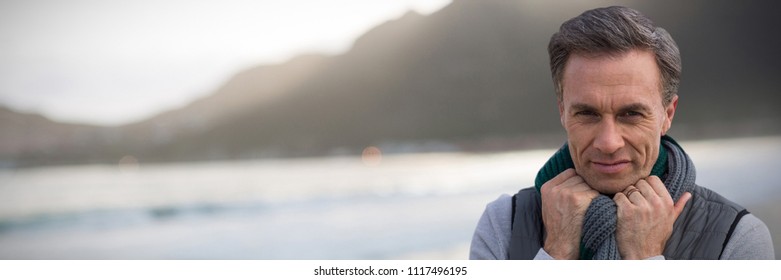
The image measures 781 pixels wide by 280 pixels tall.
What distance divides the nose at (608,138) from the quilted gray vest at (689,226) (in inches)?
6.9

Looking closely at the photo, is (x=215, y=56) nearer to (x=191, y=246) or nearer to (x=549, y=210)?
(x=191, y=246)

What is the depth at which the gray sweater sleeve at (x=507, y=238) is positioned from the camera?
1195mm

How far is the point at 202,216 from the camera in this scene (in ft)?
33.1

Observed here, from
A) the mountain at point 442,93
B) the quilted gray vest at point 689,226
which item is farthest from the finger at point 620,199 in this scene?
the mountain at point 442,93

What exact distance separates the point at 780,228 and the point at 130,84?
1040 cm

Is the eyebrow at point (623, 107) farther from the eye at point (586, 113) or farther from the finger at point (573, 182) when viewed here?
the finger at point (573, 182)

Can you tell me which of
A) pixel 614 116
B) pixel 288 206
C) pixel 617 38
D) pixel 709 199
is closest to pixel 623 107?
pixel 614 116

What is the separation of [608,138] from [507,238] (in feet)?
0.94

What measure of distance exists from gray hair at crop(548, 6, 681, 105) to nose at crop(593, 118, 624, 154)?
11 cm

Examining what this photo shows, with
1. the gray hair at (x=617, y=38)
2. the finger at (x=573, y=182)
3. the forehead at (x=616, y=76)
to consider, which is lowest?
the finger at (x=573, y=182)

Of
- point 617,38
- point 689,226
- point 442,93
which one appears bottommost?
point 689,226

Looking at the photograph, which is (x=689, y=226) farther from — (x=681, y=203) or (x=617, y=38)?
(x=617, y=38)

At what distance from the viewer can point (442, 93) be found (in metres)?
22.0
